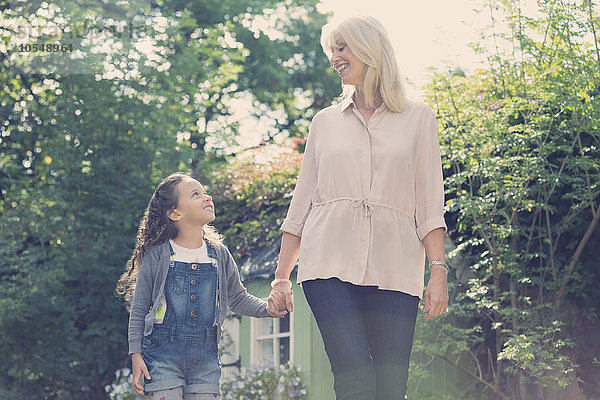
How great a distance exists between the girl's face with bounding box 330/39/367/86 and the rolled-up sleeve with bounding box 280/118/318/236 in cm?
23

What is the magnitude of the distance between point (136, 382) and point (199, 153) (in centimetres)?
690

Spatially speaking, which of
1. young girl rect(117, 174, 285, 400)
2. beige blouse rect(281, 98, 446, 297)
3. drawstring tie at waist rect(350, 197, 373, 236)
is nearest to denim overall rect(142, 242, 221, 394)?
young girl rect(117, 174, 285, 400)

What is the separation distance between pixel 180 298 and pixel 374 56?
1464 millimetres

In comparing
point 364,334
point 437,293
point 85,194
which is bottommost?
point 364,334

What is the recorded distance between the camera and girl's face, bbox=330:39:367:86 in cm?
334

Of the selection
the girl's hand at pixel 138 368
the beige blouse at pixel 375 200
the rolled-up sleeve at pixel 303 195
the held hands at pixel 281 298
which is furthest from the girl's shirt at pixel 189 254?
the beige blouse at pixel 375 200

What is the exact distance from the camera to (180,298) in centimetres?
399

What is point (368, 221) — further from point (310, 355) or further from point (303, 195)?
point (310, 355)

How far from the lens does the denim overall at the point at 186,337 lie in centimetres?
384

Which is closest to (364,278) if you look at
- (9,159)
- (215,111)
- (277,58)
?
(9,159)

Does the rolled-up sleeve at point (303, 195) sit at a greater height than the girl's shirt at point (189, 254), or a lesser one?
greater

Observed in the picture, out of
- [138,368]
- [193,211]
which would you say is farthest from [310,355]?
[138,368]

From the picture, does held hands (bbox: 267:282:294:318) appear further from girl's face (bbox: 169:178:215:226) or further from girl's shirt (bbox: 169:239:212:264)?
girl's face (bbox: 169:178:215:226)

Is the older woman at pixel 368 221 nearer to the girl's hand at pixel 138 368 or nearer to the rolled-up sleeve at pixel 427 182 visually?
the rolled-up sleeve at pixel 427 182
